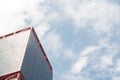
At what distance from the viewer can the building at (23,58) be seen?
89.7 metres

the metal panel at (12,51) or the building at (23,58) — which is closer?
the building at (23,58)

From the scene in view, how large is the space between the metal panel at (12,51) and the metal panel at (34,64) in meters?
1.78

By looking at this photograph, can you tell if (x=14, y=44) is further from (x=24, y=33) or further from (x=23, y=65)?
(x=23, y=65)

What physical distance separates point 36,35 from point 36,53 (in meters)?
10.0

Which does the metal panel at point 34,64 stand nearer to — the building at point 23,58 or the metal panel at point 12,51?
the building at point 23,58

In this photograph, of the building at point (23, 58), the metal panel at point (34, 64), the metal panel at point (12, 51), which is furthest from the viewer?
the metal panel at point (34, 64)

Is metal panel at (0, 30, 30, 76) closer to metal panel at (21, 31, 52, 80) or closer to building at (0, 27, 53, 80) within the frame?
building at (0, 27, 53, 80)

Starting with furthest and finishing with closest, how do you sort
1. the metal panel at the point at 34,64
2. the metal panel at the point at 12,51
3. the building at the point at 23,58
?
the metal panel at the point at 34,64, the metal panel at the point at 12,51, the building at the point at 23,58

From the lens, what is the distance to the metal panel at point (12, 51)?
91.6 meters

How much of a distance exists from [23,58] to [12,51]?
1027 centimetres

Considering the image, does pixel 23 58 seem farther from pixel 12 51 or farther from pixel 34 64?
pixel 34 64

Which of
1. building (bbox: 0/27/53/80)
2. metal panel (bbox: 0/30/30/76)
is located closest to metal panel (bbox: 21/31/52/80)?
building (bbox: 0/27/53/80)

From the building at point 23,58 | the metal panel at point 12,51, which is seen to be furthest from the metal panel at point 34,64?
the metal panel at point 12,51

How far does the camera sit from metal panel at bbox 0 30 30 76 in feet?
300
